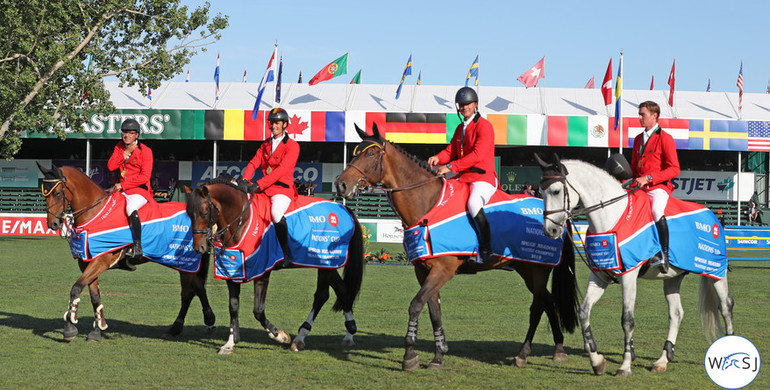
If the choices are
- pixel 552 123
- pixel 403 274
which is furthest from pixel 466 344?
pixel 552 123

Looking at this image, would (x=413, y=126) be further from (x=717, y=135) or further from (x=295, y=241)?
(x=295, y=241)

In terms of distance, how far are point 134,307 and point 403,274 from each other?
842cm

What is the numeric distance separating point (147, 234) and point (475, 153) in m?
4.50

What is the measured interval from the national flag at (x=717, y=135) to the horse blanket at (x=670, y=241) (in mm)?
28616

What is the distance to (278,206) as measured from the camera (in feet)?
30.6

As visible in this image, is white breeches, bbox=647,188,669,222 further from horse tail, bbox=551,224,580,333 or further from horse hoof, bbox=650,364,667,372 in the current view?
horse hoof, bbox=650,364,667,372

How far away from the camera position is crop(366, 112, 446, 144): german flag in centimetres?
3516

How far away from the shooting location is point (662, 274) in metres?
8.17

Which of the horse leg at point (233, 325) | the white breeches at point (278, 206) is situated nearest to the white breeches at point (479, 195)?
the white breeches at point (278, 206)

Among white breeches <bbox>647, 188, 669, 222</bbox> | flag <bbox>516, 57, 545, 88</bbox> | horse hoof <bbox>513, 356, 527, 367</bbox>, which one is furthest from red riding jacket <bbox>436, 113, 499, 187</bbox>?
flag <bbox>516, 57, 545, 88</bbox>

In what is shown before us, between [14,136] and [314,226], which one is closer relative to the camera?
[314,226]

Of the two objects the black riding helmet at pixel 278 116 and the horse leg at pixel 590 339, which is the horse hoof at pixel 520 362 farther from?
the black riding helmet at pixel 278 116

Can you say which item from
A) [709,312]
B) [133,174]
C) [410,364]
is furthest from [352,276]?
[709,312]

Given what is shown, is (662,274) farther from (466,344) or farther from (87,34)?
(87,34)
